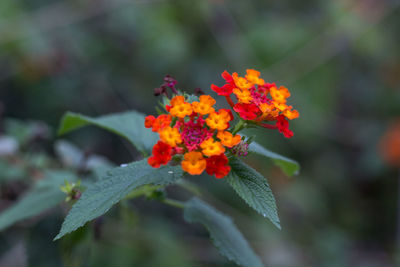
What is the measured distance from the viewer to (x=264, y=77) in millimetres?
2342

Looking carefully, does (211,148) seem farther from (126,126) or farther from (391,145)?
(391,145)

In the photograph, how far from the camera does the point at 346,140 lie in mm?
2617

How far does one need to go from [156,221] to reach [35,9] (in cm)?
133

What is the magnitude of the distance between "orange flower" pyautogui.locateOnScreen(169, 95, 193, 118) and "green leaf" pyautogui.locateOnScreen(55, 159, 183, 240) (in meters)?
0.11

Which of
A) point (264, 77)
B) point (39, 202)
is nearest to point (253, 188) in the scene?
point (39, 202)

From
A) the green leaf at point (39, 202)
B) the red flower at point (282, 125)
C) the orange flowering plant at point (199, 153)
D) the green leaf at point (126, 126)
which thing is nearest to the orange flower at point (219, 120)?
the orange flowering plant at point (199, 153)

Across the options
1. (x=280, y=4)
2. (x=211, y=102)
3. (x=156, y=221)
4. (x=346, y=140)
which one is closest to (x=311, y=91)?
(x=346, y=140)

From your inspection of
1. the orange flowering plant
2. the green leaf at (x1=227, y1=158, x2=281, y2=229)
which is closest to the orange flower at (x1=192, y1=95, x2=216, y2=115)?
the orange flowering plant

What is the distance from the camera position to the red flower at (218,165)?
696mm

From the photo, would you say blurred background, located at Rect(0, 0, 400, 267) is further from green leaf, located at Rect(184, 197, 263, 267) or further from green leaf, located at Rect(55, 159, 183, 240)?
green leaf, located at Rect(55, 159, 183, 240)

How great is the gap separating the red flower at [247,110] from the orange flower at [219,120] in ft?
0.09

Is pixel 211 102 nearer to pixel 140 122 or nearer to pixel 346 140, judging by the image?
pixel 140 122

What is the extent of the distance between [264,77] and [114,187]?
69.0 inches

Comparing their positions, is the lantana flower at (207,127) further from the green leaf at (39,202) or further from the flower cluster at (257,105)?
the green leaf at (39,202)
